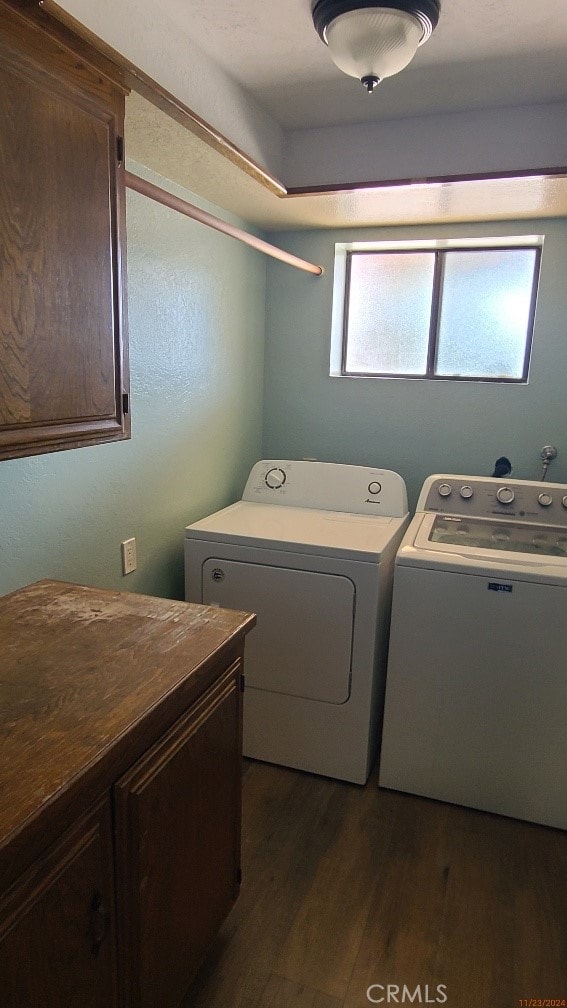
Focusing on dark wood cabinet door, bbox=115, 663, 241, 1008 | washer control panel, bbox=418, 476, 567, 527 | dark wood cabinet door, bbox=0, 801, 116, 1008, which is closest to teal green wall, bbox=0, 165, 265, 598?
dark wood cabinet door, bbox=115, 663, 241, 1008

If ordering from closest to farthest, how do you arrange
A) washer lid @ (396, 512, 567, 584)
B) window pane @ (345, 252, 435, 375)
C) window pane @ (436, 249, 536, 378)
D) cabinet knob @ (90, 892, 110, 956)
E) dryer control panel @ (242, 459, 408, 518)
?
cabinet knob @ (90, 892, 110, 956) → washer lid @ (396, 512, 567, 584) → dryer control panel @ (242, 459, 408, 518) → window pane @ (436, 249, 536, 378) → window pane @ (345, 252, 435, 375)

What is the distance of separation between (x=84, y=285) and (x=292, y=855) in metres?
1.75

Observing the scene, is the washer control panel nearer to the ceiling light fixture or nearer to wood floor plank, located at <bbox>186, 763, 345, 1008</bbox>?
wood floor plank, located at <bbox>186, 763, 345, 1008</bbox>

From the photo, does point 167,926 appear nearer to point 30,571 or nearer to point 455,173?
point 30,571

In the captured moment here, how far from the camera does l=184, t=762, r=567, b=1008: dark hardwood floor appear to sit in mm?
1496

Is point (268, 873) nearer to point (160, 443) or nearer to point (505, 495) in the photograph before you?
point (160, 443)

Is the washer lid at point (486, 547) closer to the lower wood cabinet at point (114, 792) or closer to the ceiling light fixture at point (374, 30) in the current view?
the lower wood cabinet at point (114, 792)

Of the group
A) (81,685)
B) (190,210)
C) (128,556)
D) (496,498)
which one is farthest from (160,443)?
(496,498)

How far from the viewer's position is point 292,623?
2.16 m

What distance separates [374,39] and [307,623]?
66.0 inches

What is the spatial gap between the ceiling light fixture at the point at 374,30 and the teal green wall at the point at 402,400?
129cm

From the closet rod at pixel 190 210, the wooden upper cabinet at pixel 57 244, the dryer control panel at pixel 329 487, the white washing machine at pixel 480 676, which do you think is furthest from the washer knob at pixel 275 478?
the wooden upper cabinet at pixel 57 244

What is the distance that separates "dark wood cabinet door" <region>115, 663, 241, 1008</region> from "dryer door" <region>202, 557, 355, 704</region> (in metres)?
0.71

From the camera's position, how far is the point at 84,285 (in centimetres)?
125
